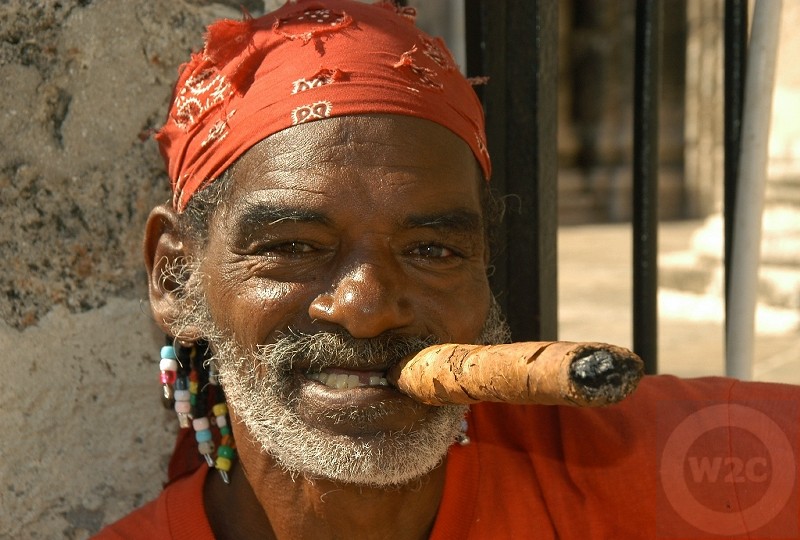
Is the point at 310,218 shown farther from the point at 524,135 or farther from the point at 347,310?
the point at 524,135

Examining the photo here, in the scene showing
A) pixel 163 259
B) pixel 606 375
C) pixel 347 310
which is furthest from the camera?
pixel 163 259

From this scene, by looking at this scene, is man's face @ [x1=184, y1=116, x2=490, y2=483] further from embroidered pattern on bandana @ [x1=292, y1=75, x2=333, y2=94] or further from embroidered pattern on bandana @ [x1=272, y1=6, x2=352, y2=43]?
embroidered pattern on bandana @ [x1=272, y1=6, x2=352, y2=43]

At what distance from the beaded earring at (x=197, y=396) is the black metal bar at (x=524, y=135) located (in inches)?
27.2

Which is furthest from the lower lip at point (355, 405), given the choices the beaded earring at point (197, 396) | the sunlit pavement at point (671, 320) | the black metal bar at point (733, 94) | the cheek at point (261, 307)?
the sunlit pavement at point (671, 320)

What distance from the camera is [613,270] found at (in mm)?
8391

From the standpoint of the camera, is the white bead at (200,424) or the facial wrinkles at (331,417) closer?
the facial wrinkles at (331,417)

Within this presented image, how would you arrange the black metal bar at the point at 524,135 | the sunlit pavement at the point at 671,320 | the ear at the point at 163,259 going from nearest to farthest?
the ear at the point at 163,259, the black metal bar at the point at 524,135, the sunlit pavement at the point at 671,320

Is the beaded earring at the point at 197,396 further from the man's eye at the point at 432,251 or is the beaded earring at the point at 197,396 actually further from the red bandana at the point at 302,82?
the man's eye at the point at 432,251

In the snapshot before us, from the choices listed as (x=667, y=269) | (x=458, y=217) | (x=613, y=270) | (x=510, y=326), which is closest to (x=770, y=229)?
(x=667, y=269)

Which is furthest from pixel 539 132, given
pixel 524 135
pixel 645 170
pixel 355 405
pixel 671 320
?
pixel 671 320

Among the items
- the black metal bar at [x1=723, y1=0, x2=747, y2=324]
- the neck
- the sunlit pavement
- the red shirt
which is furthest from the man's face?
the sunlit pavement

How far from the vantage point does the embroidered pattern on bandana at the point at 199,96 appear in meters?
2.00

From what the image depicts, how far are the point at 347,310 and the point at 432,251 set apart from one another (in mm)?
273

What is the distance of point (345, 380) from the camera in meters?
1.85
